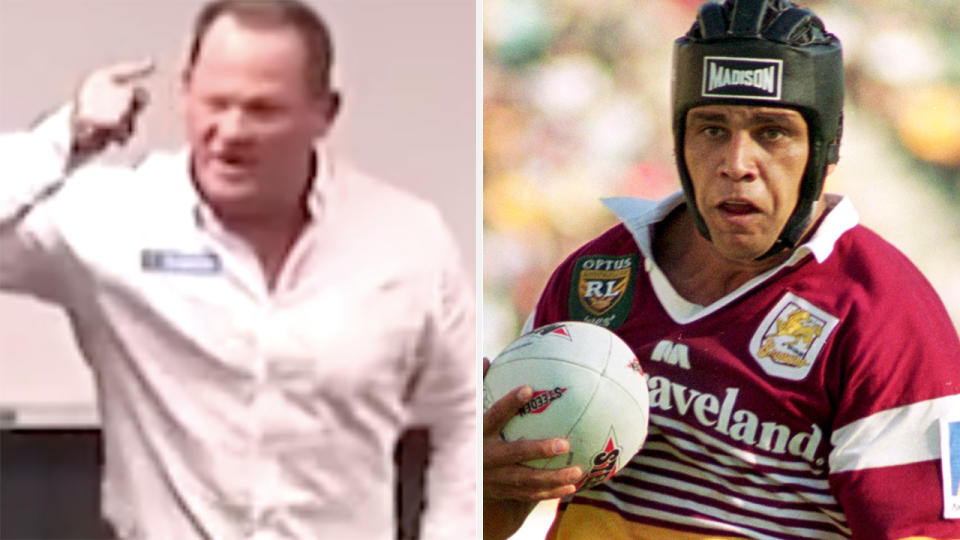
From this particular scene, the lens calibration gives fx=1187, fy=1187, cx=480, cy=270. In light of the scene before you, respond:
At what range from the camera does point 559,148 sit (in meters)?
2.62

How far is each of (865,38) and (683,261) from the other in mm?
617

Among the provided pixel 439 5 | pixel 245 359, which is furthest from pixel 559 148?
pixel 245 359

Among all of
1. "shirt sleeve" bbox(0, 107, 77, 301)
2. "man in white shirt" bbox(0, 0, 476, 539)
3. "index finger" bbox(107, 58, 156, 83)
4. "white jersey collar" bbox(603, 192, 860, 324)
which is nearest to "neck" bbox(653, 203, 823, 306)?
"white jersey collar" bbox(603, 192, 860, 324)

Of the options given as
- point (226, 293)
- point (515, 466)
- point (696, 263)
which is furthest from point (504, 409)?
point (226, 293)

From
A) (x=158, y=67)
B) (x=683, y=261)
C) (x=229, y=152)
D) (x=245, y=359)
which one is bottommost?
(x=245, y=359)

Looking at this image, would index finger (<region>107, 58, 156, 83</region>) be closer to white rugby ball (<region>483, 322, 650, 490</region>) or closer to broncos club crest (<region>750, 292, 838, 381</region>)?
white rugby ball (<region>483, 322, 650, 490</region>)

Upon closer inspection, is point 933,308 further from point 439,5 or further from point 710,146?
point 439,5

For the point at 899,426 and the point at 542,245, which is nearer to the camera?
the point at 899,426

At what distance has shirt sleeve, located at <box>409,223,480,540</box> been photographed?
2.59 meters

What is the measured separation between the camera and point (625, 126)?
103 inches

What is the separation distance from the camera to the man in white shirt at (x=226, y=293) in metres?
2.52

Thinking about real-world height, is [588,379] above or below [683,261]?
below

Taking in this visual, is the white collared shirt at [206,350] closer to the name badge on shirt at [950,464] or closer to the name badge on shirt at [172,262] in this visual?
the name badge on shirt at [172,262]

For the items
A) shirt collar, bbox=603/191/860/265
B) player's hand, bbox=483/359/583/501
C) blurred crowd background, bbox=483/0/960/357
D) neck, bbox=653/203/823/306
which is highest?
blurred crowd background, bbox=483/0/960/357
